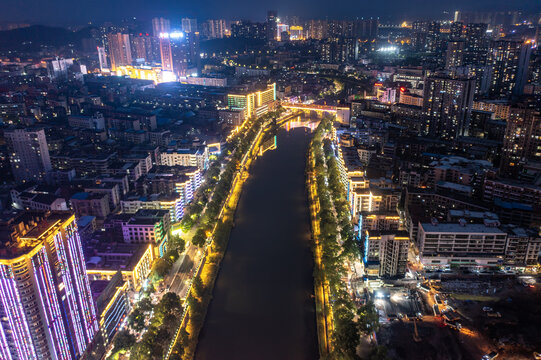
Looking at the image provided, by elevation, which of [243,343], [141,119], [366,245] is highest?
[141,119]

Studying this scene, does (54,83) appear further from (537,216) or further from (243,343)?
(537,216)

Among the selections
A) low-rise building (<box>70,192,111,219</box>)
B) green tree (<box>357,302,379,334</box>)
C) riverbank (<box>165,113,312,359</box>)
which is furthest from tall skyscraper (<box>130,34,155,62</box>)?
green tree (<box>357,302,379,334</box>)

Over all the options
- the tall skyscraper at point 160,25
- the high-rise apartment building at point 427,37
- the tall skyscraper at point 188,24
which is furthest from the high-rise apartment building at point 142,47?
the high-rise apartment building at point 427,37

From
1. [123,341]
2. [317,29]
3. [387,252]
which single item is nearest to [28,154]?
[123,341]

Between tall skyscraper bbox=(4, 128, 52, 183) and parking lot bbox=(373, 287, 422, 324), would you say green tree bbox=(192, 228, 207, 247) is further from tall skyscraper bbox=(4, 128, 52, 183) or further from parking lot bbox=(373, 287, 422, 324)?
tall skyscraper bbox=(4, 128, 52, 183)

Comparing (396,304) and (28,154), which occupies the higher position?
(28,154)

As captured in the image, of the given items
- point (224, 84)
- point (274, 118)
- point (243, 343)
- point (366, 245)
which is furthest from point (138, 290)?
point (224, 84)

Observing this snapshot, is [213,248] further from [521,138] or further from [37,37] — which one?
[37,37]
